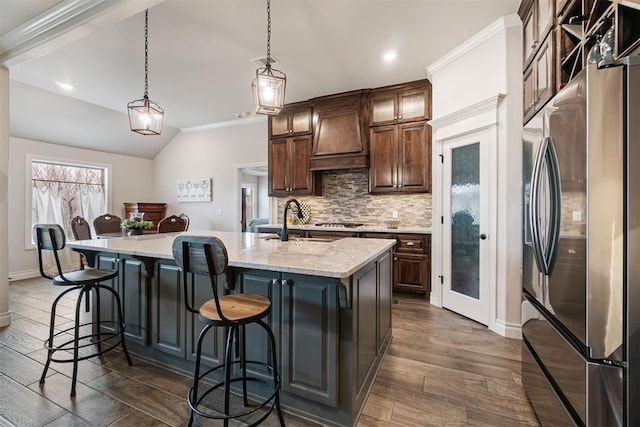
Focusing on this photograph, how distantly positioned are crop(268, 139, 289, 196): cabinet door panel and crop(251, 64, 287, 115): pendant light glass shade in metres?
2.70

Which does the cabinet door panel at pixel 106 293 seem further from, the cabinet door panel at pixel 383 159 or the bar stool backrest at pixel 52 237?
the cabinet door panel at pixel 383 159

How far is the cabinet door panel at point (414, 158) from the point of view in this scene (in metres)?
3.88

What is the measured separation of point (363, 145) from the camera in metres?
4.25

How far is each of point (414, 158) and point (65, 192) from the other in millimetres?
6324

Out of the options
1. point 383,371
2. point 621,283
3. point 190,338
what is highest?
point 621,283

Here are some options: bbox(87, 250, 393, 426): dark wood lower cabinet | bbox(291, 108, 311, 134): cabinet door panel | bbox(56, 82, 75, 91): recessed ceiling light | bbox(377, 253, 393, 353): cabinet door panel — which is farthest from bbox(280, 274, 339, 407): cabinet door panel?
bbox(56, 82, 75, 91): recessed ceiling light

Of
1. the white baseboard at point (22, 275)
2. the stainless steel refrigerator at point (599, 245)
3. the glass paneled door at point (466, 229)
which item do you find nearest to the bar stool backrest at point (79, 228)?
the white baseboard at point (22, 275)

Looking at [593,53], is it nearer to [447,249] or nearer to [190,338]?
[447,249]

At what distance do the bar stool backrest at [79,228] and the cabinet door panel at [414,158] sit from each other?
4.70 metres

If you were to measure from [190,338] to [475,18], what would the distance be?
12.0 ft

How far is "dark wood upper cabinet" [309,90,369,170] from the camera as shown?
168 inches

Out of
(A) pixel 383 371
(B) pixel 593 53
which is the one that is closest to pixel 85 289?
(A) pixel 383 371

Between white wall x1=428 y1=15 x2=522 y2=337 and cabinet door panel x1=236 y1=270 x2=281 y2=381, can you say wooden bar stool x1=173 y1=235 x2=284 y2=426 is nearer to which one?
cabinet door panel x1=236 y1=270 x2=281 y2=381

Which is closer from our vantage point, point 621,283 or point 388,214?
point 621,283
